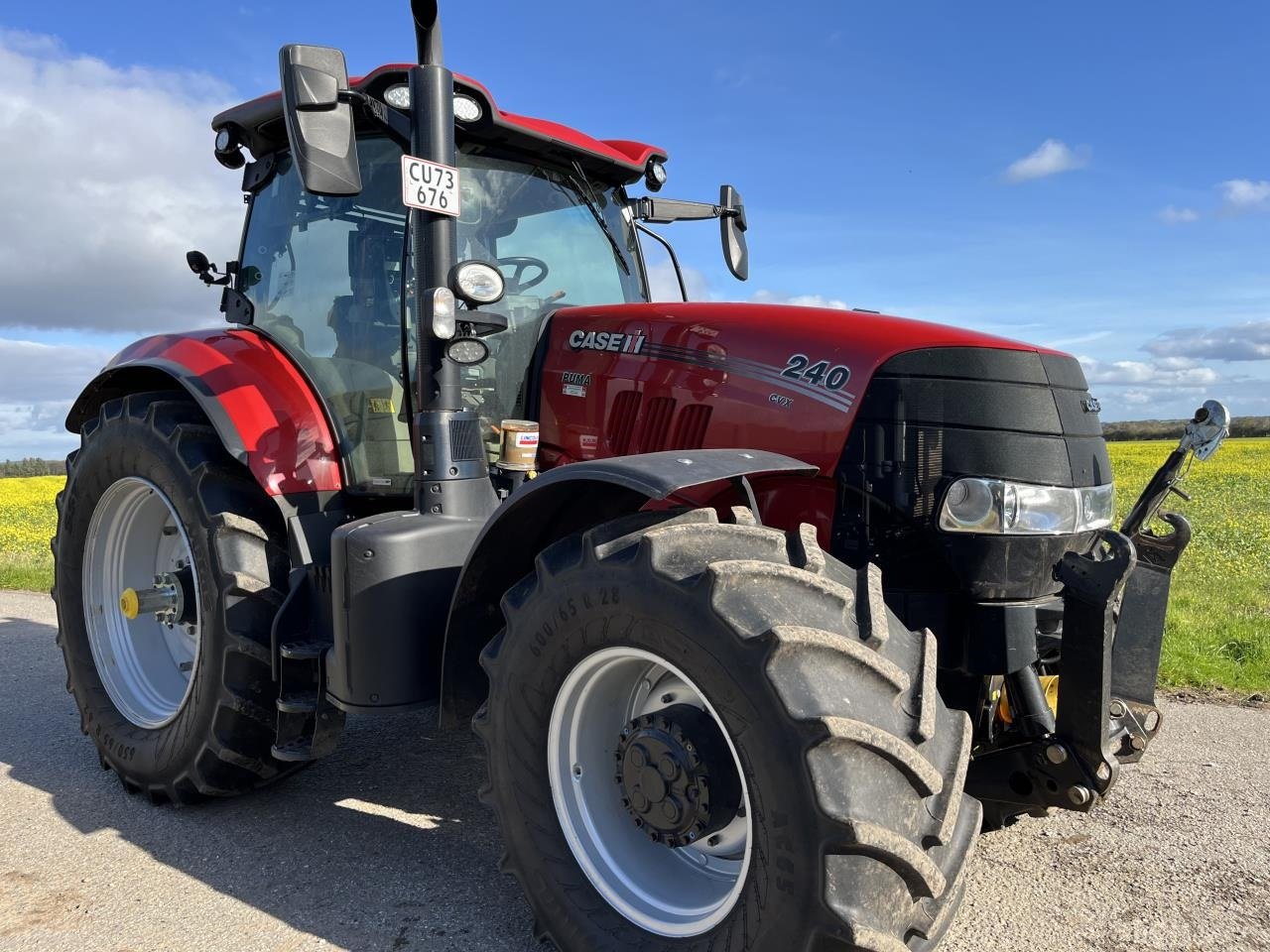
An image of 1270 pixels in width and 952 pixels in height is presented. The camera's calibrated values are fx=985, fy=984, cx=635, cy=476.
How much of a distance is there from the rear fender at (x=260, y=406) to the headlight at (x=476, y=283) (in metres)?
0.87

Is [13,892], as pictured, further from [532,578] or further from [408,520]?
[532,578]

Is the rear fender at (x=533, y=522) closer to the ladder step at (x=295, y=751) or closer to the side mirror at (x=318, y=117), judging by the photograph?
the ladder step at (x=295, y=751)

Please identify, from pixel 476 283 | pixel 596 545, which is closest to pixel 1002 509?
pixel 596 545

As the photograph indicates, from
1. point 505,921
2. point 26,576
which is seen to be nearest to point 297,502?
point 505,921

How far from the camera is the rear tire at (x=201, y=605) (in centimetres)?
323

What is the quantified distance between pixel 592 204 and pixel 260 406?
4.70ft

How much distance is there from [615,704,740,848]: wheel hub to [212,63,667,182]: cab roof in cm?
209

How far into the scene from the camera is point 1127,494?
17.5m

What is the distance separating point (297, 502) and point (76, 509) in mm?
1274

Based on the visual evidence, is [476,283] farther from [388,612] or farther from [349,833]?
[349,833]

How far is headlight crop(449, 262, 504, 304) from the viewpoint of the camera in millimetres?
2898

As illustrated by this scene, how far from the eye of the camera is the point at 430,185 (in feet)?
9.55

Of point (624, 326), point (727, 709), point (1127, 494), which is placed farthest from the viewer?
point (1127, 494)

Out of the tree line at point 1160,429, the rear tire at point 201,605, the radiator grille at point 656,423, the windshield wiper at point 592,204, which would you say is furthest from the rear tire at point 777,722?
the tree line at point 1160,429
